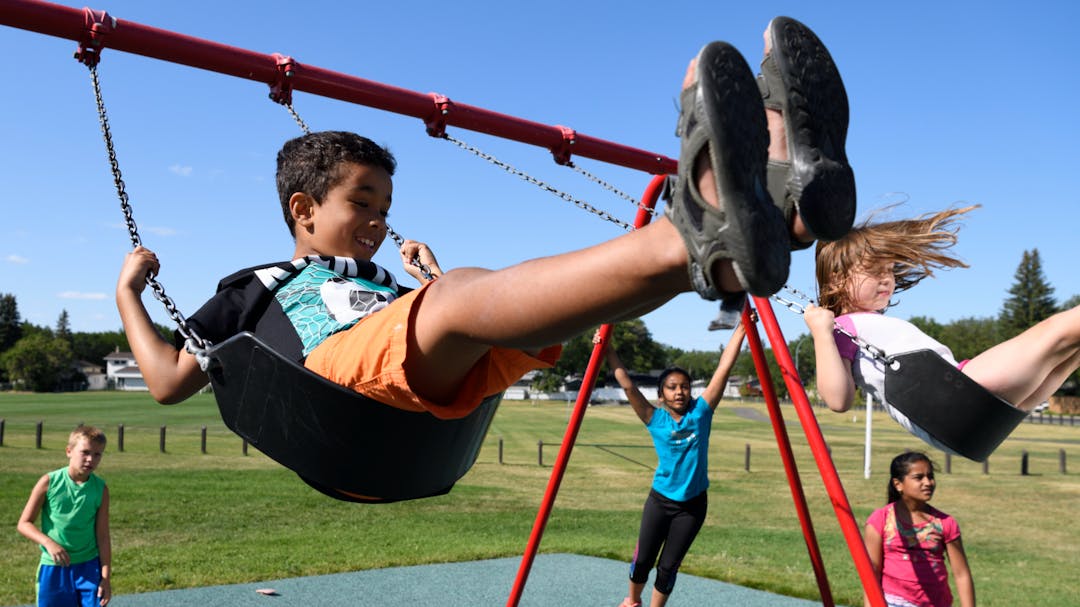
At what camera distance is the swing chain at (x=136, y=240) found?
2180mm

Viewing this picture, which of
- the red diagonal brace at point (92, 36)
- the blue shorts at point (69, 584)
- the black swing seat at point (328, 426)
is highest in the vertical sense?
the red diagonal brace at point (92, 36)

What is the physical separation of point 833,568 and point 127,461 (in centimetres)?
1482

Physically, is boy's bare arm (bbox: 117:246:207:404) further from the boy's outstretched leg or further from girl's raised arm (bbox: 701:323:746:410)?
girl's raised arm (bbox: 701:323:746:410)

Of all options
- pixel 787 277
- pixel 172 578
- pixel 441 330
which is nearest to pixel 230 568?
pixel 172 578

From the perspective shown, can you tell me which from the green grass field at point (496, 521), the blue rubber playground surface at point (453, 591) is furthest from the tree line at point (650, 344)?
the blue rubber playground surface at point (453, 591)

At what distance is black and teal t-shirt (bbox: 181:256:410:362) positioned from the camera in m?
2.13

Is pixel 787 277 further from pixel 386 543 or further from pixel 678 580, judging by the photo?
pixel 386 543

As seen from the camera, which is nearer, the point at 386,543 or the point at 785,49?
the point at 785,49

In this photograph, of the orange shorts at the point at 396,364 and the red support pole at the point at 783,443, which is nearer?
the orange shorts at the point at 396,364

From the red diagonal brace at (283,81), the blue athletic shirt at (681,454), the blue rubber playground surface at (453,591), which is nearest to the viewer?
the red diagonal brace at (283,81)

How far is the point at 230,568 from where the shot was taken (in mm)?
7770

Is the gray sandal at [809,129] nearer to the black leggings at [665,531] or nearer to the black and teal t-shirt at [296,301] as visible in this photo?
the black and teal t-shirt at [296,301]

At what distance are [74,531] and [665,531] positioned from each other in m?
3.55

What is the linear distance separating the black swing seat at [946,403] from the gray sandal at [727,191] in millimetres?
1454
